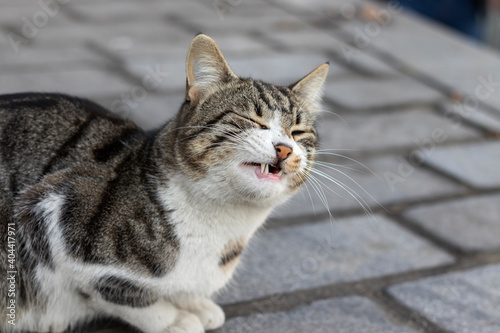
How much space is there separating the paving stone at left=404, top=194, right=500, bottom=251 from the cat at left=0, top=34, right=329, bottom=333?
131 cm

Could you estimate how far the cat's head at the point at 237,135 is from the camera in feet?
6.98

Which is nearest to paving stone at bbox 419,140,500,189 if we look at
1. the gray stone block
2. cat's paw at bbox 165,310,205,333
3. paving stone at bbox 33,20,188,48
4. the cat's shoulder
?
the gray stone block

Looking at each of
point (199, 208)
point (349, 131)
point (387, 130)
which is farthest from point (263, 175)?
point (387, 130)

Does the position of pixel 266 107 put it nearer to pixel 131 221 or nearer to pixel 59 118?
pixel 131 221

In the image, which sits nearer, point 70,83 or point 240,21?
point 70,83

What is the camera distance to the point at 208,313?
244 cm

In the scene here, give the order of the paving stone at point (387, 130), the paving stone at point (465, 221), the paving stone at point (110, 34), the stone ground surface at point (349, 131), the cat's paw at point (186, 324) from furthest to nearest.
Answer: the paving stone at point (110, 34) → the paving stone at point (387, 130) → the paving stone at point (465, 221) → the stone ground surface at point (349, 131) → the cat's paw at point (186, 324)

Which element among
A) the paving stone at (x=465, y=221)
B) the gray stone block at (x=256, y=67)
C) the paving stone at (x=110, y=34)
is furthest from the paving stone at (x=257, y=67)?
the paving stone at (x=465, y=221)

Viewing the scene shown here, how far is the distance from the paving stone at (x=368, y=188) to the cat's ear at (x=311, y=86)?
0.88 meters

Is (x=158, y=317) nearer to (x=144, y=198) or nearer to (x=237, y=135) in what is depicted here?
(x=144, y=198)

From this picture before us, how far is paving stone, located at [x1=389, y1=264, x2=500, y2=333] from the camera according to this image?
2.65m

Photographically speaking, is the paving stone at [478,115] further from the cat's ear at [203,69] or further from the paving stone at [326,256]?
A: the cat's ear at [203,69]

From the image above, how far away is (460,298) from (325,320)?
65cm

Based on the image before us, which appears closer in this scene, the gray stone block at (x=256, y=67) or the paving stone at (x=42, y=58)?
the paving stone at (x=42, y=58)
